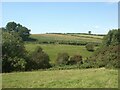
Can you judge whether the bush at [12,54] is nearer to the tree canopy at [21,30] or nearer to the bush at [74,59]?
the bush at [74,59]

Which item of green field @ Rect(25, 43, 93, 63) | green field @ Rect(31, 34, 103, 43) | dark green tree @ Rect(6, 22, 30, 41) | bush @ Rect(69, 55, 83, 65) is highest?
dark green tree @ Rect(6, 22, 30, 41)

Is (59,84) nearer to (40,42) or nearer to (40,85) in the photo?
(40,85)

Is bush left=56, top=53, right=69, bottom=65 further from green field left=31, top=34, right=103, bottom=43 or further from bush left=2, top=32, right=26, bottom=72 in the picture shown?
green field left=31, top=34, right=103, bottom=43

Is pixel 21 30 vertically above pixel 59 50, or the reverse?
pixel 21 30

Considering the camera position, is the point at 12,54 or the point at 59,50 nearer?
the point at 12,54

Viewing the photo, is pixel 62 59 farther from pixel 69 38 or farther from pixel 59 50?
pixel 69 38

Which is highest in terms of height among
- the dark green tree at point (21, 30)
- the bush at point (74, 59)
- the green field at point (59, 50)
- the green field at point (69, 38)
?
the dark green tree at point (21, 30)

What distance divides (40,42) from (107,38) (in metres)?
29.4

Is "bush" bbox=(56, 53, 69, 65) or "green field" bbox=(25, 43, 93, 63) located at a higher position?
"green field" bbox=(25, 43, 93, 63)

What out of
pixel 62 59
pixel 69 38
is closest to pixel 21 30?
pixel 69 38

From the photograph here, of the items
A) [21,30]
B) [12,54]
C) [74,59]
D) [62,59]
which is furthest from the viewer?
[21,30]

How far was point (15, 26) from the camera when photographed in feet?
377

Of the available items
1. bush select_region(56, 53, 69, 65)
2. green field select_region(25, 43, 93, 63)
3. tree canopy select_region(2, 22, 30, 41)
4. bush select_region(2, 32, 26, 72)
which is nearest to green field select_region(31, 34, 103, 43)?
tree canopy select_region(2, 22, 30, 41)

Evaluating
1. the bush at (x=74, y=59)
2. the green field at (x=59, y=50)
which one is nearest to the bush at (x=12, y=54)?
the bush at (x=74, y=59)
